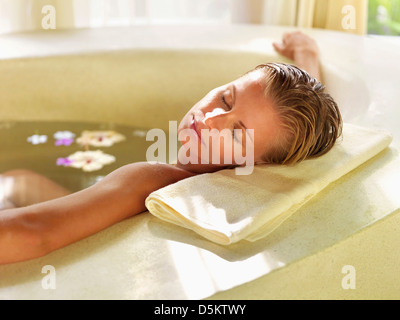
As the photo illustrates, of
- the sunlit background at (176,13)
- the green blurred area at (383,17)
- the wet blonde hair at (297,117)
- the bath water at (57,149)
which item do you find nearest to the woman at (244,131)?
the wet blonde hair at (297,117)

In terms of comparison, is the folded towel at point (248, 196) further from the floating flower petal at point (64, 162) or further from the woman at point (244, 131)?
the floating flower petal at point (64, 162)

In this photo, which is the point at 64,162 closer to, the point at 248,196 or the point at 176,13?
the point at 248,196

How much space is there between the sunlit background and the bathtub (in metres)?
0.21

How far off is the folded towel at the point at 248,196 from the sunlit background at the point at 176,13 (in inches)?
53.1

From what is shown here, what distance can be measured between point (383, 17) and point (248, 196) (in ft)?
10.2

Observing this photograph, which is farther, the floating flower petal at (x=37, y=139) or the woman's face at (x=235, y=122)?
the floating flower petal at (x=37, y=139)

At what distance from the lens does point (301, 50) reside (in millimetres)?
2086

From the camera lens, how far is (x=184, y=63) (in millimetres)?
2188

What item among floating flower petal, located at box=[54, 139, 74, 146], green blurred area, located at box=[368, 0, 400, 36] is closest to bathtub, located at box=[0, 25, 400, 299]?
floating flower petal, located at box=[54, 139, 74, 146]

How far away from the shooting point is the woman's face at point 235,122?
52.1 inches

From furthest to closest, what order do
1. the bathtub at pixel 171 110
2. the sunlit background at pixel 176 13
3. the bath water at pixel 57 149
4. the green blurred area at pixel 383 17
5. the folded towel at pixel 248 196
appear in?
the green blurred area at pixel 383 17 → the sunlit background at pixel 176 13 → the bath water at pixel 57 149 → the folded towel at pixel 248 196 → the bathtub at pixel 171 110

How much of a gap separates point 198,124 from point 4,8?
4.58ft

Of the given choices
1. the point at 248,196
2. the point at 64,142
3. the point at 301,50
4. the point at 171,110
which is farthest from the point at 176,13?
the point at 248,196

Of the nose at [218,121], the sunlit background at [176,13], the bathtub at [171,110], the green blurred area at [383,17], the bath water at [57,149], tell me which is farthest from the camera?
the green blurred area at [383,17]
